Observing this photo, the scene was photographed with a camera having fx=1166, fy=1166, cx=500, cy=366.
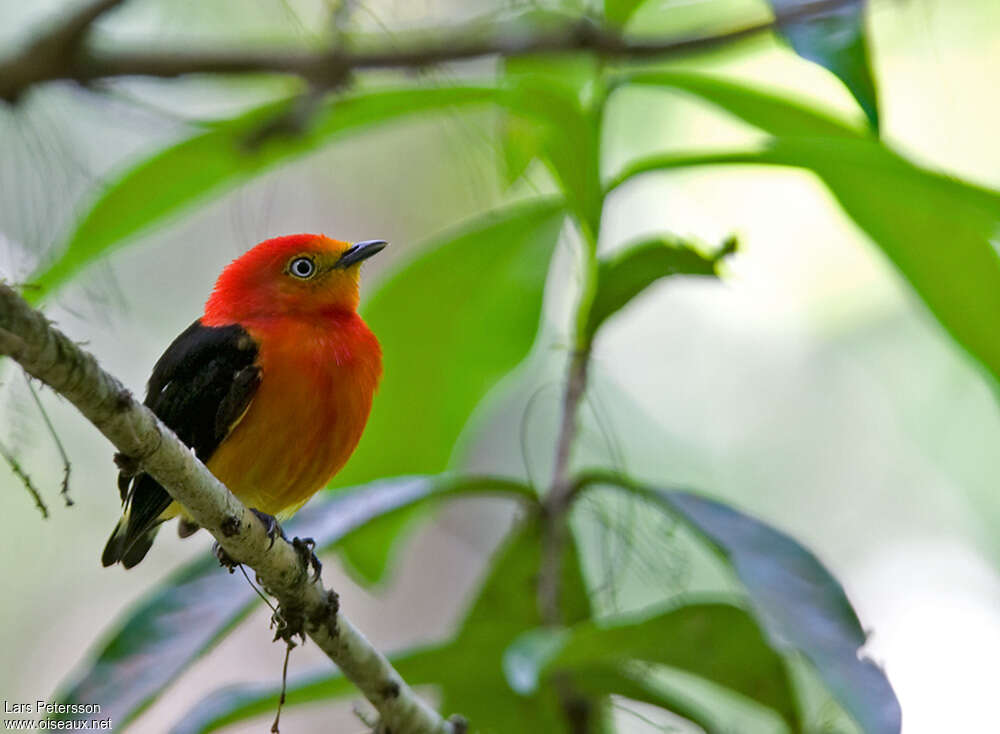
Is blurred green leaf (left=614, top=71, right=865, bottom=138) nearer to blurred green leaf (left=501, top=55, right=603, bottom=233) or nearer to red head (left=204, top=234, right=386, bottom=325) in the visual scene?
blurred green leaf (left=501, top=55, right=603, bottom=233)

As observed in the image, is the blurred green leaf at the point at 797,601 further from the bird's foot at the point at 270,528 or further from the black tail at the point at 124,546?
the black tail at the point at 124,546

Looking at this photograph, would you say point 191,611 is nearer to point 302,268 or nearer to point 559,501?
point 559,501

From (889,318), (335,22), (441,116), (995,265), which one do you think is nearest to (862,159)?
(995,265)

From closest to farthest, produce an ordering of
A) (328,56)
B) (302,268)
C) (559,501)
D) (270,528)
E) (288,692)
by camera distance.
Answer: (328,56) < (270,528) < (288,692) < (559,501) < (302,268)

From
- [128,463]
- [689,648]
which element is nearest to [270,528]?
[128,463]

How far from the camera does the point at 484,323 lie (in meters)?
3.62

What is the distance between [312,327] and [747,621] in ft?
4.77

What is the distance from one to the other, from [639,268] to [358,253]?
1084mm

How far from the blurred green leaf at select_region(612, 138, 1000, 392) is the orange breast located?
1.02 metres

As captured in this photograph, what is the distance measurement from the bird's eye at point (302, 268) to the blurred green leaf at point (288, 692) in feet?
4.00

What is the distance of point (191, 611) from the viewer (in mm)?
3023

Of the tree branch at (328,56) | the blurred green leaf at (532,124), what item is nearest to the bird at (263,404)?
the blurred green leaf at (532,124)

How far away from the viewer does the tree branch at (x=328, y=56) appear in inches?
58.3

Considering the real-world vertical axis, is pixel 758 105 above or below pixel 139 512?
above
